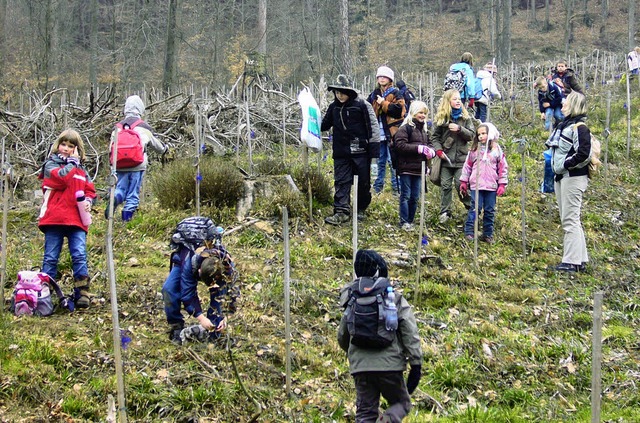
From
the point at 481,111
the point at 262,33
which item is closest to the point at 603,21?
the point at 262,33

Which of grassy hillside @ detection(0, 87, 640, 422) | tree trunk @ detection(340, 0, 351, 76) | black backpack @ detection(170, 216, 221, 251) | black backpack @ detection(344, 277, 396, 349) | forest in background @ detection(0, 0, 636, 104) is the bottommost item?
grassy hillside @ detection(0, 87, 640, 422)

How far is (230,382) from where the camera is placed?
15.3 ft

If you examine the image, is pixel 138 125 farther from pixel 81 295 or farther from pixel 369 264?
pixel 369 264

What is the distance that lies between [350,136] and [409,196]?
111cm

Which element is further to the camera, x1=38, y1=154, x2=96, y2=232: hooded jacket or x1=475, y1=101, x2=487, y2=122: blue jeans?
x1=475, y1=101, x2=487, y2=122: blue jeans

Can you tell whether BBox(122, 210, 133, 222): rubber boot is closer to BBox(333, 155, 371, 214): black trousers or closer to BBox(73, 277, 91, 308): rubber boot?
BBox(73, 277, 91, 308): rubber boot

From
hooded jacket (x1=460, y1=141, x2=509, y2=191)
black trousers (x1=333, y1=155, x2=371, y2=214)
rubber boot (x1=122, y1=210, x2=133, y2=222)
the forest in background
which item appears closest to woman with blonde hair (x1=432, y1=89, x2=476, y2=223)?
hooded jacket (x1=460, y1=141, x2=509, y2=191)

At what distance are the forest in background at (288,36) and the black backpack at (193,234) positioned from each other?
57.2ft

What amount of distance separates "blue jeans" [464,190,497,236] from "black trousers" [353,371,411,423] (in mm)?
4742

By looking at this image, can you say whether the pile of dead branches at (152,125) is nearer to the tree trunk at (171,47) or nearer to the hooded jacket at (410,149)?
the hooded jacket at (410,149)

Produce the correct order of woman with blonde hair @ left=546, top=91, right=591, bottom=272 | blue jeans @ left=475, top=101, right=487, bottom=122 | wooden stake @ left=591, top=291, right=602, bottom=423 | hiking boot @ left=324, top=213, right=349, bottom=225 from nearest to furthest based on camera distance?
wooden stake @ left=591, top=291, right=602, bottom=423 < woman with blonde hair @ left=546, top=91, right=591, bottom=272 < hiking boot @ left=324, top=213, right=349, bottom=225 < blue jeans @ left=475, top=101, right=487, bottom=122

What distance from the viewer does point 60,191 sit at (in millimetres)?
5719

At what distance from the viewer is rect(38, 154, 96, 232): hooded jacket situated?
568 centimetres

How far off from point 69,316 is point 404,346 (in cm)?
318
